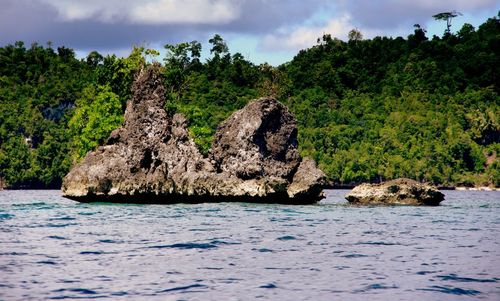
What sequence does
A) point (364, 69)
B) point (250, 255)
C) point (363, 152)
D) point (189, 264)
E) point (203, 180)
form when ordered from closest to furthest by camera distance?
point (189, 264), point (250, 255), point (203, 180), point (363, 152), point (364, 69)

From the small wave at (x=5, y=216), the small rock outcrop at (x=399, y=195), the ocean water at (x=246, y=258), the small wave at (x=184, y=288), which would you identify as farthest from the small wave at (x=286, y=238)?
the small rock outcrop at (x=399, y=195)

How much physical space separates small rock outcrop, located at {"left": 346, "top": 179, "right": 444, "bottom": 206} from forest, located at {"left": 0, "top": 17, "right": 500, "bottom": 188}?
76068mm

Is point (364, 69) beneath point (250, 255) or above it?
above

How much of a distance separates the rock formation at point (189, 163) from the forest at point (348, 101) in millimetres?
72119

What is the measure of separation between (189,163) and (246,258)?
90.3 ft

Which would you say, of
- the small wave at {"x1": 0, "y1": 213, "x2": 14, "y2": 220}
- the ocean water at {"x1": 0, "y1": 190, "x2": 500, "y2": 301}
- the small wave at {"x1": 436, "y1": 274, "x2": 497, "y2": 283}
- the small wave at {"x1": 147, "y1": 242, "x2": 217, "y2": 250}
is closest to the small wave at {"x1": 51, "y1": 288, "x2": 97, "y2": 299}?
the ocean water at {"x1": 0, "y1": 190, "x2": 500, "y2": 301}

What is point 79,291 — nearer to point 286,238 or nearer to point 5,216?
point 286,238

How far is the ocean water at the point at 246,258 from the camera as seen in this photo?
14648 mm

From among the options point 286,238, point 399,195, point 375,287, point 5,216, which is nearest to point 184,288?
point 375,287

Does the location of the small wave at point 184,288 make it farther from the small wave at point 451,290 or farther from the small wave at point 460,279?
the small wave at point 460,279

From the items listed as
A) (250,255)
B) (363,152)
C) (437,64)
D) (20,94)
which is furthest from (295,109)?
(250,255)

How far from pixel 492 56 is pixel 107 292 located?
169 metres

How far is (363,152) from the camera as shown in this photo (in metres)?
150

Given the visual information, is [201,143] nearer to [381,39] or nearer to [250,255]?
[250,255]
